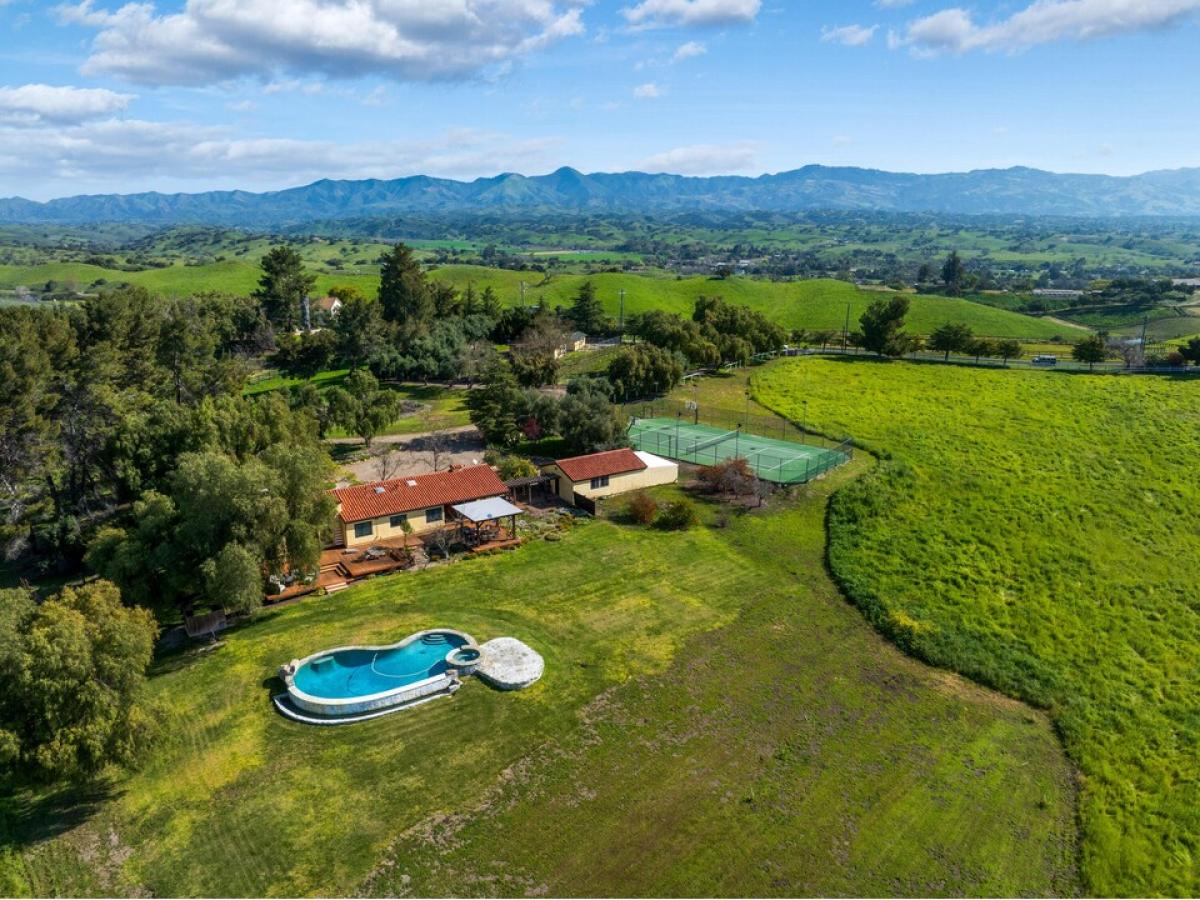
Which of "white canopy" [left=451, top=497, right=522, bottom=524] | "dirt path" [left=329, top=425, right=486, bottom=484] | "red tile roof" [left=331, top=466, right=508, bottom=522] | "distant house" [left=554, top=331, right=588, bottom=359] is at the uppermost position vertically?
"distant house" [left=554, top=331, right=588, bottom=359]

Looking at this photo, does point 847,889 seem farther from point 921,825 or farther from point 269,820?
point 269,820

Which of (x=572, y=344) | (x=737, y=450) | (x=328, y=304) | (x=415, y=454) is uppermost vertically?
(x=328, y=304)

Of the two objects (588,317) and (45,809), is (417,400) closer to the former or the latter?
(588,317)

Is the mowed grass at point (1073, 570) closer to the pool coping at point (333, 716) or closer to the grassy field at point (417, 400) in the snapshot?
the pool coping at point (333, 716)

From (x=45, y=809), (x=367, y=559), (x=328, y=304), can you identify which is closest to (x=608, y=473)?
(x=367, y=559)

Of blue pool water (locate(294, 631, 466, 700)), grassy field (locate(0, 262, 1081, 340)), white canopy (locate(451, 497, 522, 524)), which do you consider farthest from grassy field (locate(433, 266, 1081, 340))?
blue pool water (locate(294, 631, 466, 700))

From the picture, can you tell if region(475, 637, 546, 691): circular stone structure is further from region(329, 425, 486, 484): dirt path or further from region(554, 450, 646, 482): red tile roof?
region(329, 425, 486, 484): dirt path

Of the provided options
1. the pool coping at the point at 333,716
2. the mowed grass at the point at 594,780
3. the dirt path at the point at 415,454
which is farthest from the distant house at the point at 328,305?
the pool coping at the point at 333,716

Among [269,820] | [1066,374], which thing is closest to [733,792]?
[269,820]
